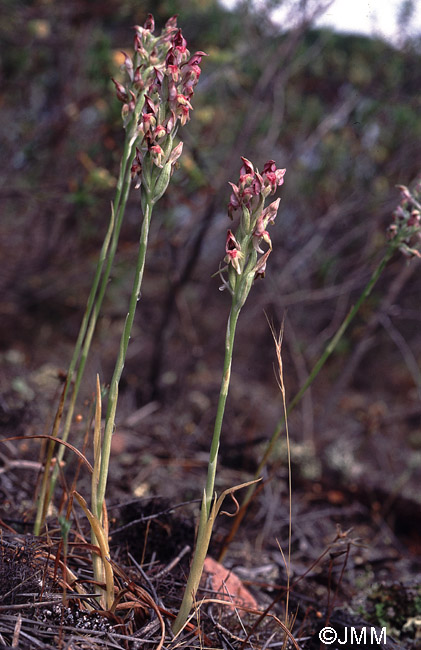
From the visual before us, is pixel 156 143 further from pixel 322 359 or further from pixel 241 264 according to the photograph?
pixel 322 359

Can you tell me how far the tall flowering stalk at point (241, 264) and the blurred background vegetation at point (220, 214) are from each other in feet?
→ 6.22

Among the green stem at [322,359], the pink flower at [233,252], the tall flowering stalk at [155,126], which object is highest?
the tall flowering stalk at [155,126]

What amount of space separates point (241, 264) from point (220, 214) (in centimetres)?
303

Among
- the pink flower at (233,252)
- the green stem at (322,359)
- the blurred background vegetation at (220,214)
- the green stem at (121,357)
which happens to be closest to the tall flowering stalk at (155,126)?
the green stem at (121,357)

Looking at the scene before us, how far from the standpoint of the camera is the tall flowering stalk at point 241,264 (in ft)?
3.96

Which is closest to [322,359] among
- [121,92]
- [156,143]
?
[156,143]

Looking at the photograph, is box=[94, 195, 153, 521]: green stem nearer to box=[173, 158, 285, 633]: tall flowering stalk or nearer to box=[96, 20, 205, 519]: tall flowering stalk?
box=[96, 20, 205, 519]: tall flowering stalk

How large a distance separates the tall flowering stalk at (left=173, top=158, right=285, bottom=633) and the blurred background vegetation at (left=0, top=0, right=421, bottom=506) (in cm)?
190

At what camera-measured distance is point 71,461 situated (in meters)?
2.34

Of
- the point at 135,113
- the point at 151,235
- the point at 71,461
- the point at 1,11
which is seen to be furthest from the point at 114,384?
the point at 1,11

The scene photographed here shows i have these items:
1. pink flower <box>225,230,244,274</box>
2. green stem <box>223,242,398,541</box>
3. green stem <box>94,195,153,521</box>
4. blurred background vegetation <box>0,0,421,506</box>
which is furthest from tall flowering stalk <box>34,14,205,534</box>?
blurred background vegetation <box>0,0,421,506</box>

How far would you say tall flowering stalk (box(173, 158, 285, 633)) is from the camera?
1206mm

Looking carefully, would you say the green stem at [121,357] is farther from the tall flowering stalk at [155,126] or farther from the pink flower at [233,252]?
the pink flower at [233,252]

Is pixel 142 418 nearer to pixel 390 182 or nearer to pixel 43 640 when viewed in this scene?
pixel 43 640
